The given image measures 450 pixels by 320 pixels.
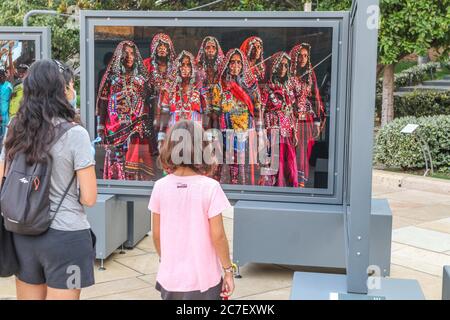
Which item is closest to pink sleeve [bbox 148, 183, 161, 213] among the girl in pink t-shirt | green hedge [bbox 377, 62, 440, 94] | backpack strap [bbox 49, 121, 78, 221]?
the girl in pink t-shirt

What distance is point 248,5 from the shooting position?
1273 centimetres

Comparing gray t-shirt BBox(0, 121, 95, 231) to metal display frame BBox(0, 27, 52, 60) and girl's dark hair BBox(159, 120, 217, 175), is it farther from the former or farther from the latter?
metal display frame BBox(0, 27, 52, 60)

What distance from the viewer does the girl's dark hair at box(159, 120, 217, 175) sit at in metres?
2.94

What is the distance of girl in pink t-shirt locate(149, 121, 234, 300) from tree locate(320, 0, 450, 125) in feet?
31.0

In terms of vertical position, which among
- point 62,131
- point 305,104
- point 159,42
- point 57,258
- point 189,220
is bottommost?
point 57,258

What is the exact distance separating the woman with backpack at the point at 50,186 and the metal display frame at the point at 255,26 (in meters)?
2.70

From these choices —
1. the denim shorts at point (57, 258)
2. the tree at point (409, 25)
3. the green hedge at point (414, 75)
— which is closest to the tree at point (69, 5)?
the tree at point (409, 25)

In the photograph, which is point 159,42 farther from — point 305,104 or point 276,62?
point 305,104

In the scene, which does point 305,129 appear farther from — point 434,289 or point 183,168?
point 183,168

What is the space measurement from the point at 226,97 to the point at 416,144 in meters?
6.28

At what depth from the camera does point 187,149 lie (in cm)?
292

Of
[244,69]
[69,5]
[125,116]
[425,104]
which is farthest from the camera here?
[425,104]

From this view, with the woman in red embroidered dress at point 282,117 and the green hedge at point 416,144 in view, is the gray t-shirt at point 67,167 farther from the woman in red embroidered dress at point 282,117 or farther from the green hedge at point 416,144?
the green hedge at point 416,144

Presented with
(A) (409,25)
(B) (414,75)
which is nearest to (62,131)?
(A) (409,25)
